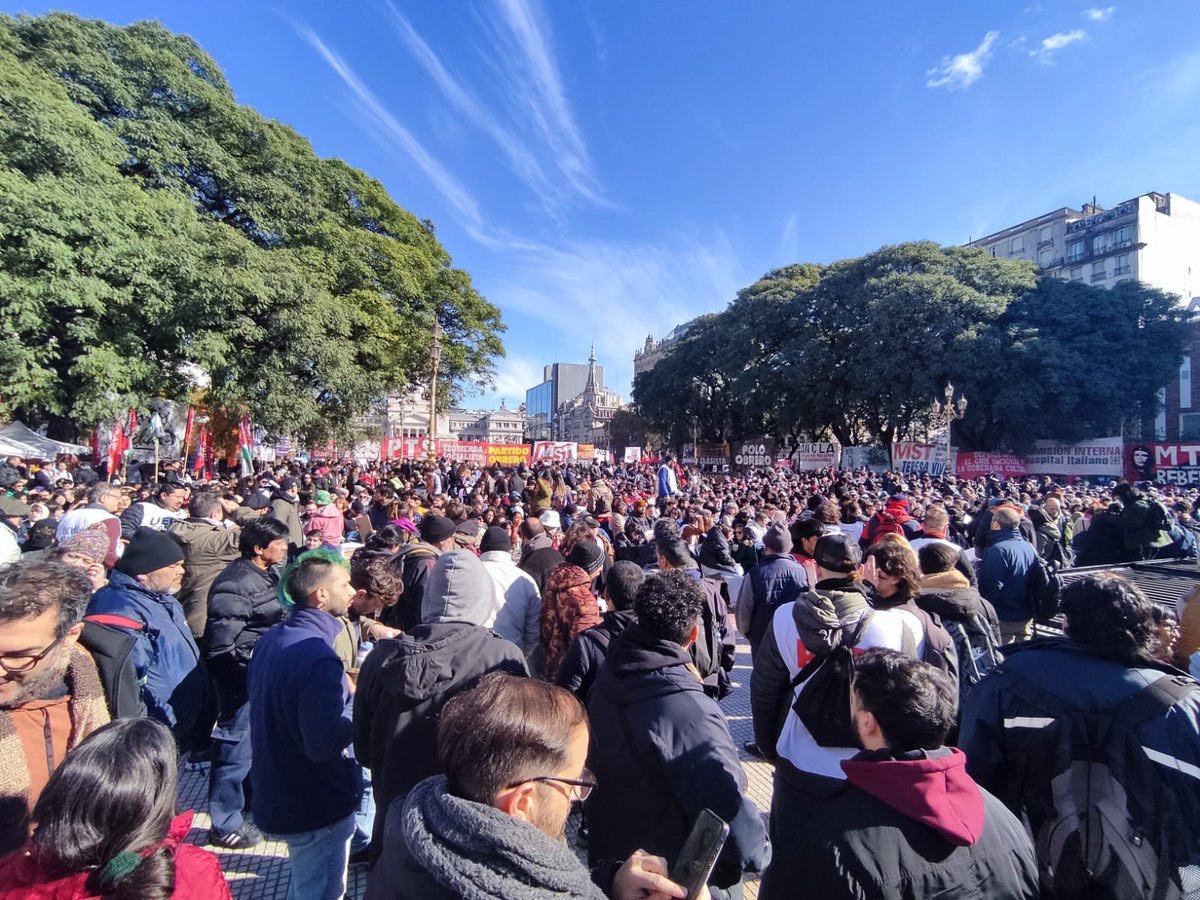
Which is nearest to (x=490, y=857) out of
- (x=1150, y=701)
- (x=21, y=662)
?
(x=21, y=662)

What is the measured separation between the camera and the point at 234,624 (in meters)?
3.23

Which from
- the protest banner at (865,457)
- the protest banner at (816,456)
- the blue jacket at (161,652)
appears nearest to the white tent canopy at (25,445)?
the blue jacket at (161,652)

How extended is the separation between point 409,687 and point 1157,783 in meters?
2.30

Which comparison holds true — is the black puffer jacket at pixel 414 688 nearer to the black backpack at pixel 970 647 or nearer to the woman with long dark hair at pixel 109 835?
the woman with long dark hair at pixel 109 835

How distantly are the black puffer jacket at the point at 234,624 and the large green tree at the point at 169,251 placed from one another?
14.2m

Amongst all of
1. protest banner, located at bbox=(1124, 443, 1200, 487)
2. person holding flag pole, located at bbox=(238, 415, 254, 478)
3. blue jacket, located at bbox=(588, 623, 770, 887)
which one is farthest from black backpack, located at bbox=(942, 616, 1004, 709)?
protest banner, located at bbox=(1124, 443, 1200, 487)

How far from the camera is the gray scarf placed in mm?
901

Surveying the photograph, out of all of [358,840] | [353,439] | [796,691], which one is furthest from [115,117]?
[796,691]

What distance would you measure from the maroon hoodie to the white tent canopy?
1904cm

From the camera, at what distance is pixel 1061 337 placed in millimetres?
28016

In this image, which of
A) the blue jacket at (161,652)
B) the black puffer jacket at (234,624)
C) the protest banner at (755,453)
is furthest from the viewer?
the protest banner at (755,453)

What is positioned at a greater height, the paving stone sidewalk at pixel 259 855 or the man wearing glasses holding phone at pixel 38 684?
the man wearing glasses holding phone at pixel 38 684

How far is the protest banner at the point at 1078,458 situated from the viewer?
79.0ft

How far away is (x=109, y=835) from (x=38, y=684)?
1.04 metres
